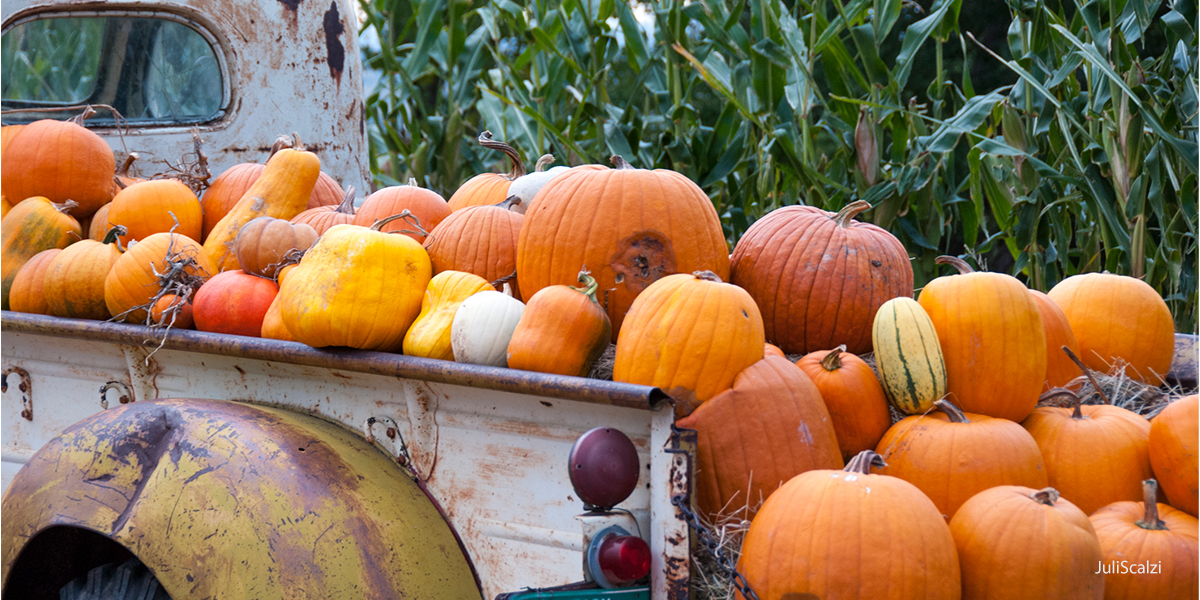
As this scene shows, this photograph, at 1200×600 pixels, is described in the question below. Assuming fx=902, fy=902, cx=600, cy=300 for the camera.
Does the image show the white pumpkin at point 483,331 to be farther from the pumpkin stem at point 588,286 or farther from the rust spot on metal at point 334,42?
the rust spot on metal at point 334,42

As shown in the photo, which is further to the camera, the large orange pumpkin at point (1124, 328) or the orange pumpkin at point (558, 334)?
the large orange pumpkin at point (1124, 328)

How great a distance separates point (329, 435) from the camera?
2.12 metres

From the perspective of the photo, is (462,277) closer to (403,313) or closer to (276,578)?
(403,313)

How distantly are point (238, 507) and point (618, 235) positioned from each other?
3.74 ft

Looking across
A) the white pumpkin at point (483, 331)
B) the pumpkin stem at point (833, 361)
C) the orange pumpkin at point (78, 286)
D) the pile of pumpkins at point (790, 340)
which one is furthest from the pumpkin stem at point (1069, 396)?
the orange pumpkin at point (78, 286)

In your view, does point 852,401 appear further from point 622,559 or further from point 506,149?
point 506,149

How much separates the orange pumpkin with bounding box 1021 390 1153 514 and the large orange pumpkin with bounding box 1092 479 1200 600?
0.16 metres

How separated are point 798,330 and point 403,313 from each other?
3.58 ft

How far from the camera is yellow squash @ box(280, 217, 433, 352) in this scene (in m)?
2.19

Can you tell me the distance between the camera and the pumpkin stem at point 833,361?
7.06ft

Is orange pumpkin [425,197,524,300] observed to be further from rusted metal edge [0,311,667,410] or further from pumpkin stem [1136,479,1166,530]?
pumpkin stem [1136,479,1166,530]

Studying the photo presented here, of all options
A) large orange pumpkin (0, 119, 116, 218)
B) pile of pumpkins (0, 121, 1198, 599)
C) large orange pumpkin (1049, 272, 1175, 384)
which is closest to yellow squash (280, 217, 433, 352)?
pile of pumpkins (0, 121, 1198, 599)

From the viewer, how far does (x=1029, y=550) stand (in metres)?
1.68

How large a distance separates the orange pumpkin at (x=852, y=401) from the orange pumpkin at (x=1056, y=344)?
22.5 inches
